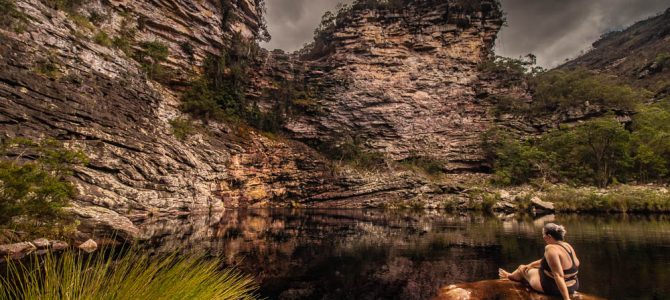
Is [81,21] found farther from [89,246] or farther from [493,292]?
[493,292]

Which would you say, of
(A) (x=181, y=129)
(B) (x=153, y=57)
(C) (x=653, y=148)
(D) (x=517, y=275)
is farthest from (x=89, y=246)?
(C) (x=653, y=148)

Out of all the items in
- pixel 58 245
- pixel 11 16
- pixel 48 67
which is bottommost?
pixel 58 245

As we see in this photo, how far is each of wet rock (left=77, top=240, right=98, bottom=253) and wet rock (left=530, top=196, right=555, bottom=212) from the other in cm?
2940

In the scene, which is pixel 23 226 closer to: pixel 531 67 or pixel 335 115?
pixel 335 115

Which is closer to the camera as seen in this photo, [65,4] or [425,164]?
[65,4]

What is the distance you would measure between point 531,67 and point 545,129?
47.2ft

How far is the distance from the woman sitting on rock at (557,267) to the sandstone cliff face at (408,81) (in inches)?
1598

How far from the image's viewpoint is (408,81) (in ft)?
167

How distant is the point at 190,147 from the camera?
93.8 feet

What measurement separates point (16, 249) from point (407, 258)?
10.3 metres

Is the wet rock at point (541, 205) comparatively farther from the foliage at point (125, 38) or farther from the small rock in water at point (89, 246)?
the foliage at point (125, 38)

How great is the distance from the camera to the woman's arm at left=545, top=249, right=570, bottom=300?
4414 millimetres

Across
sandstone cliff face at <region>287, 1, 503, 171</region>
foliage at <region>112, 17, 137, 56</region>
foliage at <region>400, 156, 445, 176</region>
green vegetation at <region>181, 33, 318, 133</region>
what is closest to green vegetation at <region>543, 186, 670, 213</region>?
foliage at <region>400, 156, 445, 176</region>

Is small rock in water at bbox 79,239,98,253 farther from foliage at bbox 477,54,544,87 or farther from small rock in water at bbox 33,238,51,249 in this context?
foliage at bbox 477,54,544,87
